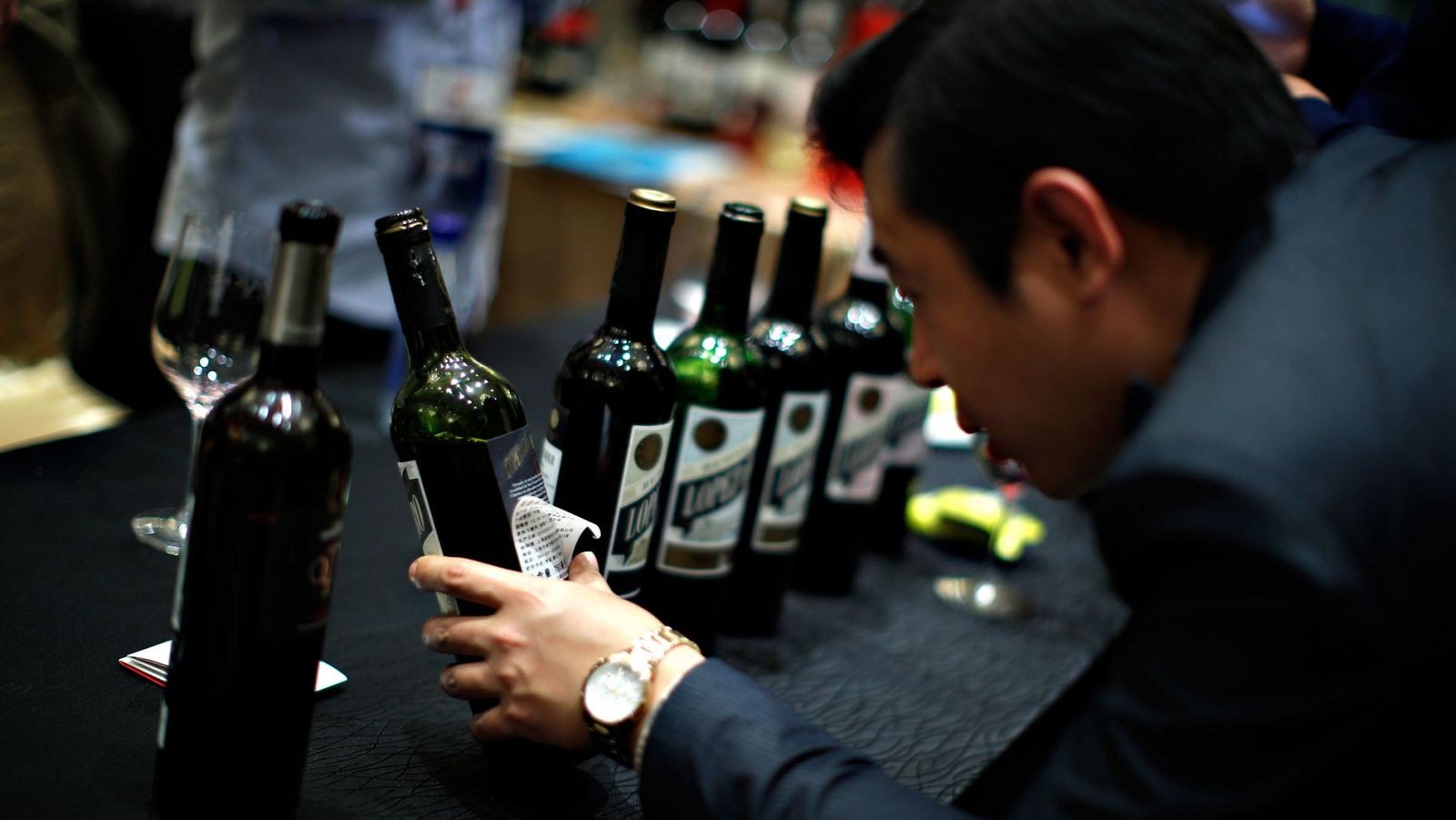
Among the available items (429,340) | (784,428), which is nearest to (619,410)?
(429,340)

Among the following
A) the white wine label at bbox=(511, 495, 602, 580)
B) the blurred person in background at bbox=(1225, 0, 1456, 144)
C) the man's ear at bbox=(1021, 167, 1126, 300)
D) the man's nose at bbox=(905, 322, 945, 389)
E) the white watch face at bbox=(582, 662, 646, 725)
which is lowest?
the white watch face at bbox=(582, 662, 646, 725)

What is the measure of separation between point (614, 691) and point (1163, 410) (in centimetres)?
36

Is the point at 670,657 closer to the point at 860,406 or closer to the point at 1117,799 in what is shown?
the point at 1117,799

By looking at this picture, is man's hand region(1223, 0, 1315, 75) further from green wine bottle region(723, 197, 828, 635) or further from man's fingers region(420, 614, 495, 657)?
man's fingers region(420, 614, 495, 657)

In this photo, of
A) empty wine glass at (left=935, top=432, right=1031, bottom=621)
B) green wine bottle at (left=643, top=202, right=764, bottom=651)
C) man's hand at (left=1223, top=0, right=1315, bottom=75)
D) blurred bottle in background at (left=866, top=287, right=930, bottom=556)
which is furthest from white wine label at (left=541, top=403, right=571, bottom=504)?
man's hand at (left=1223, top=0, right=1315, bottom=75)

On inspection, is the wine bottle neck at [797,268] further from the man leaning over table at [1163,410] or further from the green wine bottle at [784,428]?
the man leaning over table at [1163,410]

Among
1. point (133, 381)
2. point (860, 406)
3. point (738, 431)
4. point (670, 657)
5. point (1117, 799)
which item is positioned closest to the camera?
point (1117, 799)

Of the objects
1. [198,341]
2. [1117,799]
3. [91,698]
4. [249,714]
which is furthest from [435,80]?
[1117,799]

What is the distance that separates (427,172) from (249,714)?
1.53 m

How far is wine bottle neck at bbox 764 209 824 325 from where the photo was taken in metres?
0.95

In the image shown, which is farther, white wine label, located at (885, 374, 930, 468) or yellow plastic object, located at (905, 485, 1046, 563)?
yellow plastic object, located at (905, 485, 1046, 563)

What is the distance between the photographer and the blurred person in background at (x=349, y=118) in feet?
5.94

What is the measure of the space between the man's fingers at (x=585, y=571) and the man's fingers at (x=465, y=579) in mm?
55

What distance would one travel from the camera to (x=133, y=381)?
2.06 metres
